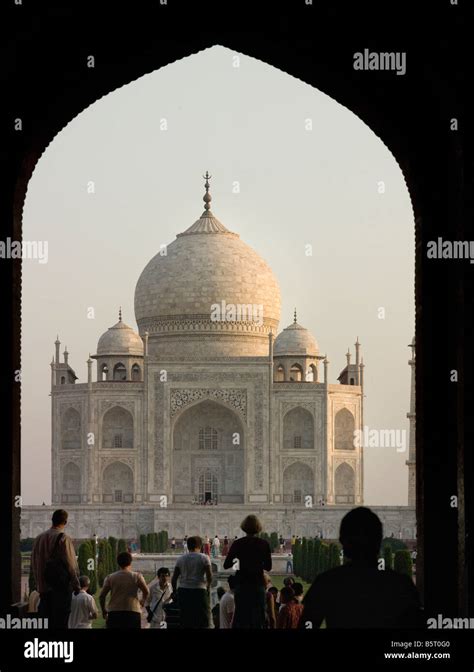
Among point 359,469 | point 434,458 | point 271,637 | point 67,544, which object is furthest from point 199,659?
point 359,469

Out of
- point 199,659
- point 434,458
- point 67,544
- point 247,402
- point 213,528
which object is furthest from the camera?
point 247,402

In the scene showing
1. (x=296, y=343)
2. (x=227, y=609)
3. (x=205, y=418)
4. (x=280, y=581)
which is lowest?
(x=280, y=581)

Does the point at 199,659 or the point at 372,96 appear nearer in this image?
the point at 199,659

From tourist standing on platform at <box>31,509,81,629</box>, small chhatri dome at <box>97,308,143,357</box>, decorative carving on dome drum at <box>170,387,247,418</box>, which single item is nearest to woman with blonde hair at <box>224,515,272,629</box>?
tourist standing on platform at <box>31,509,81,629</box>

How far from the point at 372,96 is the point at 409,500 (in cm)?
2883

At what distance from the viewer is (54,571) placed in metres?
7.17

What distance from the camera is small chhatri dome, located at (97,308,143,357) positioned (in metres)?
40.1

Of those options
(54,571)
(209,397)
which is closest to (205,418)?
(209,397)

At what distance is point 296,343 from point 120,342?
4634 mm

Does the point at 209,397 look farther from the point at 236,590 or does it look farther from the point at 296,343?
the point at 236,590

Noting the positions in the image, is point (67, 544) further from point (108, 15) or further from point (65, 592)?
point (108, 15)

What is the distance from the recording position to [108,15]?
781cm

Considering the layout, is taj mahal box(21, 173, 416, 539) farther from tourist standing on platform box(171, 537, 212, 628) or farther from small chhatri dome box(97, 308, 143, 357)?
tourist standing on platform box(171, 537, 212, 628)

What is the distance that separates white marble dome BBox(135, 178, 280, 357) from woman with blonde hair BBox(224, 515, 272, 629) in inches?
1269
